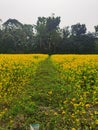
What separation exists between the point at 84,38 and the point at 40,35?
1075 centimetres

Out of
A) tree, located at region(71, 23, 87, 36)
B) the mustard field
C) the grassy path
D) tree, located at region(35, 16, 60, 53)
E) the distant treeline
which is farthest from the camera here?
tree, located at region(71, 23, 87, 36)

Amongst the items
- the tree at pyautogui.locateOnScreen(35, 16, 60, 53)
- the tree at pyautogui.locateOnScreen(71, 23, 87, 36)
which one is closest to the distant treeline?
the tree at pyautogui.locateOnScreen(35, 16, 60, 53)

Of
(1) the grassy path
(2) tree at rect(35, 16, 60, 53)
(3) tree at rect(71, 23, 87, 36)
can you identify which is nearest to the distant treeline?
(2) tree at rect(35, 16, 60, 53)

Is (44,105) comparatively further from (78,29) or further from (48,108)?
(78,29)

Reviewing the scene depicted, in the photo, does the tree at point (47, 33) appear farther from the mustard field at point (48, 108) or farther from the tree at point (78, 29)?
the mustard field at point (48, 108)

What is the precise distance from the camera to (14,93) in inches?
318

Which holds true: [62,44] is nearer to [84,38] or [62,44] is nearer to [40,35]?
[84,38]

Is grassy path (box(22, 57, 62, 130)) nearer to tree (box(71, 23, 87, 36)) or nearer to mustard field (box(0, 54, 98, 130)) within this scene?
mustard field (box(0, 54, 98, 130))

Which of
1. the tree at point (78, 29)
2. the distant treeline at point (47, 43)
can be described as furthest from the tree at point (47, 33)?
the tree at point (78, 29)

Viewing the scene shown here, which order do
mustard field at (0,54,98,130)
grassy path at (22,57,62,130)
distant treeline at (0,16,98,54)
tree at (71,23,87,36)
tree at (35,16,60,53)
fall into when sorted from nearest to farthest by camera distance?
1. mustard field at (0,54,98,130)
2. grassy path at (22,57,62,130)
3. distant treeline at (0,16,98,54)
4. tree at (35,16,60,53)
5. tree at (71,23,87,36)

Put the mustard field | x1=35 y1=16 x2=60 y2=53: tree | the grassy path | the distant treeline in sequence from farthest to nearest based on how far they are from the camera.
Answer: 1. x1=35 y1=16 x2=60 y2=53: tree
2. the distant treeline
3. the grassy path
4. the mustard field

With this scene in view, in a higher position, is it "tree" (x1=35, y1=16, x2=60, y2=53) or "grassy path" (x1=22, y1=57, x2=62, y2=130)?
"tree" (x1=35, y1=16, x2=60, y2=53)

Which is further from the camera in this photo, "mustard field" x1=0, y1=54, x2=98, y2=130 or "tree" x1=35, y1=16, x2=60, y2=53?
"tree" x1=35, y1=16, x2=60, y2=53

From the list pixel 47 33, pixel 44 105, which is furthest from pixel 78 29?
pixel 44 105
